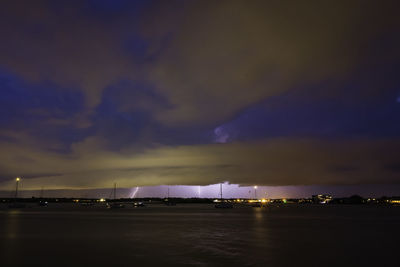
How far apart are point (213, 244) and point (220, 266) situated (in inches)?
458

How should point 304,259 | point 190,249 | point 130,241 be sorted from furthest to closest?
1. point 130,241
2. point 190,249
3. point 304,259

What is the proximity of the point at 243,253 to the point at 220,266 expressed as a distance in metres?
6.46

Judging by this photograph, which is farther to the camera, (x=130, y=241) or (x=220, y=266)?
(x=130, y=241)

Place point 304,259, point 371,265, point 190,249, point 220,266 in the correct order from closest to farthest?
point 220,266 → point 371,265 → point 304,259 → point 190,249

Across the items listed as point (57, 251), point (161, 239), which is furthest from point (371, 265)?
point (57, 251)

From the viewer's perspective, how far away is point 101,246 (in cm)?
3669

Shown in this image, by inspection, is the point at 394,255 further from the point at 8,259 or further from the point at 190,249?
the point at 8,259

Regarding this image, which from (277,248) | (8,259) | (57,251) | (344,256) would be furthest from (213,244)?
(8,259)

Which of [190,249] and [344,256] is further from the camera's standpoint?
[190,249]

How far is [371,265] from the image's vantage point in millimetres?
27750

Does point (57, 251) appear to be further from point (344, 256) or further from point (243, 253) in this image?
point (344, 256)

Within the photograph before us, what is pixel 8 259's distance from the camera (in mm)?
29094

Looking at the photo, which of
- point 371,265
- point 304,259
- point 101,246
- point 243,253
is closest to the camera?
point 371,265

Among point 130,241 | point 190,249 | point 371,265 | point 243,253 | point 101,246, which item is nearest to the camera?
point 371,265
